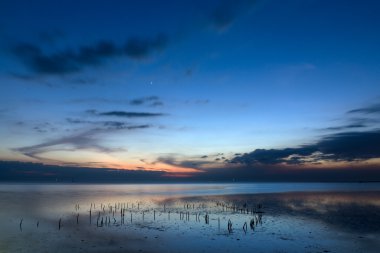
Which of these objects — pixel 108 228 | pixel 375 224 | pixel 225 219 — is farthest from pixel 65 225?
pixel 375 224

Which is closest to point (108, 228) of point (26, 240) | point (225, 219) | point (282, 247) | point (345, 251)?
point (26, 240)

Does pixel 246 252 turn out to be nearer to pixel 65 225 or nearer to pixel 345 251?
pixel 345 251

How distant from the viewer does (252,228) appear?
131 ft

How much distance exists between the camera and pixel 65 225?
141ft

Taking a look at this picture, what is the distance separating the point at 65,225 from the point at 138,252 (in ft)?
64.8

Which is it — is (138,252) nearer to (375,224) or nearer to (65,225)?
(65,225)

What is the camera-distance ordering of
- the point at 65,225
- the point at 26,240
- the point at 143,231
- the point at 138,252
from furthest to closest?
the point at 65,225 → the point at 143,231 → the point at 26,240 → the point at 138,252

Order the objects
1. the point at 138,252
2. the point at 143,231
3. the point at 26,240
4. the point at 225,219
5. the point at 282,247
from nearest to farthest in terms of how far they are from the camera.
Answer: the point at 138,252 < the point at 282,247 < the point at 26,240 < the point at 143,231 < the point at 225,219

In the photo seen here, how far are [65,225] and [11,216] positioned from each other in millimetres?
15294

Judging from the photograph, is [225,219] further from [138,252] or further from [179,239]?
[138,252]

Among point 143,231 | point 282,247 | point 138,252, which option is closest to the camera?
point 138,252

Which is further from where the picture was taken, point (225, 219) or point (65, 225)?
point (225, 219)

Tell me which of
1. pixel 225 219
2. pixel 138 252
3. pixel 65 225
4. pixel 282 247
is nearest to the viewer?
pixel 138 252

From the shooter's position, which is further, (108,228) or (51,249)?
(108,228)
